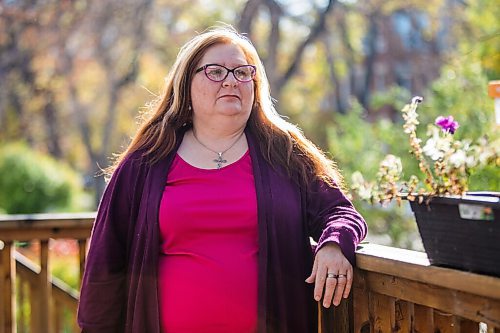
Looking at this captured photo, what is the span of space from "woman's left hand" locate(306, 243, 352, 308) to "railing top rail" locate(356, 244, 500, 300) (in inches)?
2.1

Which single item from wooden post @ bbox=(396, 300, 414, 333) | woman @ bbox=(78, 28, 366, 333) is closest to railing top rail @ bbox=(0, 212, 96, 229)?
woman @ bbox=(78, 28, 366, 333)

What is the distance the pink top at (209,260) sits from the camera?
249 cm

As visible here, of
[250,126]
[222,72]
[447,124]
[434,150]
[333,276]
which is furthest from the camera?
[250,126]

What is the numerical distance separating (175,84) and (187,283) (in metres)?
0.72

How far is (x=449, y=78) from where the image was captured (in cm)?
561

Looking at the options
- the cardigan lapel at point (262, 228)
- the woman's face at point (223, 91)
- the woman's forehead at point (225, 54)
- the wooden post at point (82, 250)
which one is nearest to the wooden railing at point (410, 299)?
the cardigan lapel at point (262, 228)

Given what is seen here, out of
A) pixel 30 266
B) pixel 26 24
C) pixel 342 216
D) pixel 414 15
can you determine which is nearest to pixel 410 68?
pixel 414 15

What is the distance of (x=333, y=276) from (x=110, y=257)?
0.80 meters

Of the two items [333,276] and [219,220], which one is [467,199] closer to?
[333,276]

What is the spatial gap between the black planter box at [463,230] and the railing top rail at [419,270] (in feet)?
0.10

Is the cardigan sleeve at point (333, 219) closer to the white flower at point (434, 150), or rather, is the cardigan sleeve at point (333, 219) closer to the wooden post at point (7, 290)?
the white flower at point (434, 150)

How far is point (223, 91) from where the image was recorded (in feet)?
8.69

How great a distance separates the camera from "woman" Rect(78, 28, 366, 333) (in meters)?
2.49

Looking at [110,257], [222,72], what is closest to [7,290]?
[110,257]
